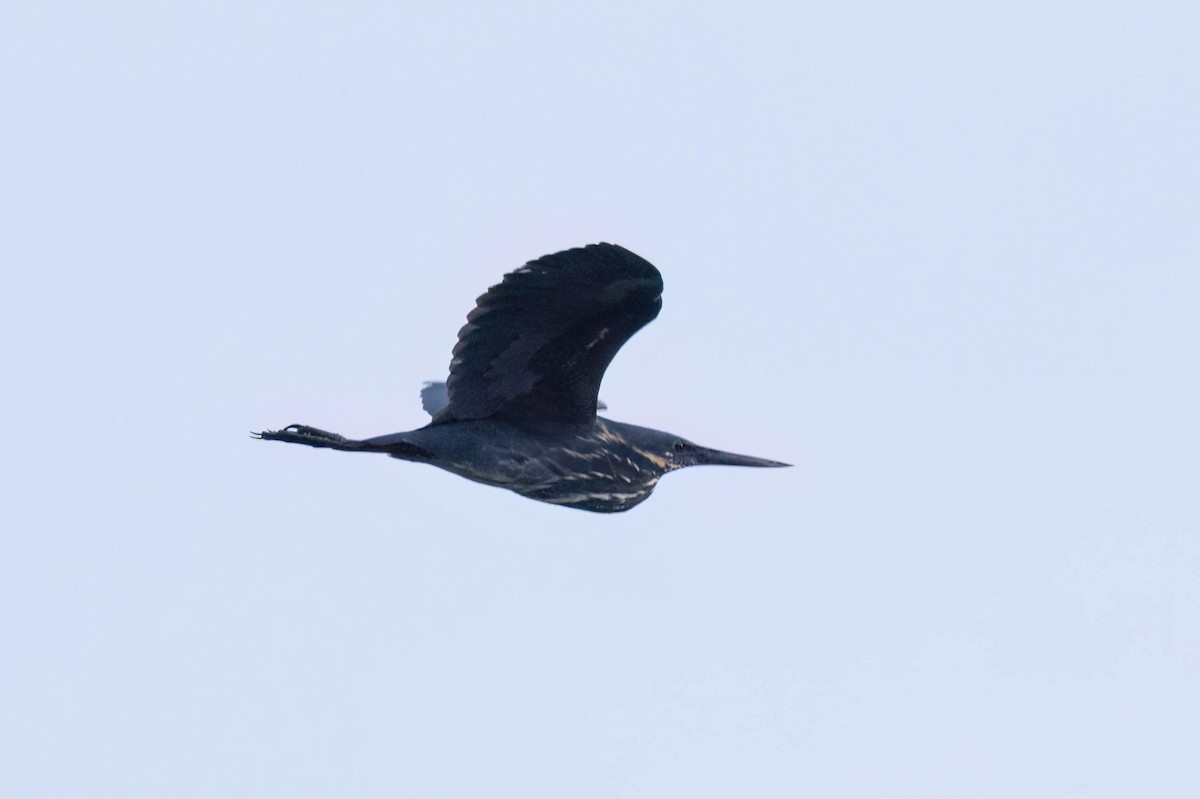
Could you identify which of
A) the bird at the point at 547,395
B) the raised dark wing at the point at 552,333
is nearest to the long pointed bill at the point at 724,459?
the bird at the point at 547,395

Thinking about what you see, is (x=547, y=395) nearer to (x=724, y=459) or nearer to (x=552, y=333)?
(x=552, y=333)

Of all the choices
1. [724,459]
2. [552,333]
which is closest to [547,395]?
[552,333]

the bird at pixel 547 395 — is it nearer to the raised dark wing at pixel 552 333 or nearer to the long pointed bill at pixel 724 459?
the raised dark wing at pixel 552 333

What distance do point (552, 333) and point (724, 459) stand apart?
118 inches

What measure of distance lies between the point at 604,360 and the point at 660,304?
765mm

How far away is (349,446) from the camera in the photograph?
13258 mm

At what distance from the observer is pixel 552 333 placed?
1348 centimetres

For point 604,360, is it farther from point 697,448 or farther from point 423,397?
point 423,397

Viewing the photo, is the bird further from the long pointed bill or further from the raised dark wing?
the long pointed bill

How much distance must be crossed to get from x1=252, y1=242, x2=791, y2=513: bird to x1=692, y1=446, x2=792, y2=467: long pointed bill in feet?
2.91

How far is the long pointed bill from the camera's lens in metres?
15.7

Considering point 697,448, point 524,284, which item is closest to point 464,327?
point 524,284

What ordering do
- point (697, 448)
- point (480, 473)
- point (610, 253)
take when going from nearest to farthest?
point (610, 253)
point (480, 473)
point (697, 448)

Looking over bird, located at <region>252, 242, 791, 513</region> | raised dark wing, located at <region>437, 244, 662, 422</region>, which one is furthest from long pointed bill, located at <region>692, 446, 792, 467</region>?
raised dark wing, located at <region>437, 244, 662, 422</region>
